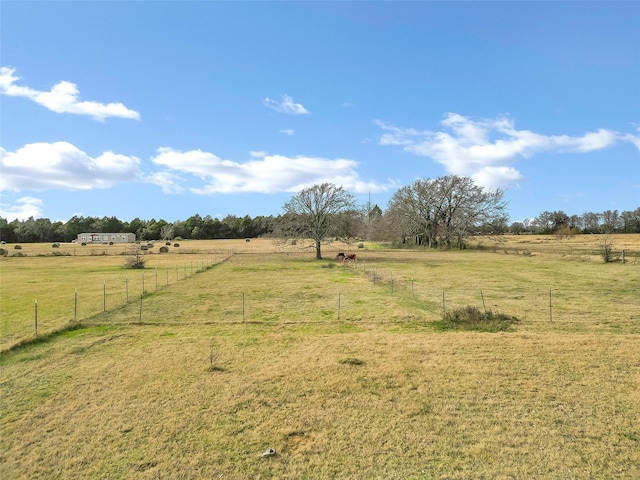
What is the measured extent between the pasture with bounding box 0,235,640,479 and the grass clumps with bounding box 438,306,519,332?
390 mm

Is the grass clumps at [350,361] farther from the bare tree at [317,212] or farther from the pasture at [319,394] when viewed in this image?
the bare tree at [317,212]

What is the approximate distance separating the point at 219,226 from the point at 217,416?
12701 cm

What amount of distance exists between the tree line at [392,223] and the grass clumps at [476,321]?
29570mm

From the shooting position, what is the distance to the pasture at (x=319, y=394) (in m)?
5.83

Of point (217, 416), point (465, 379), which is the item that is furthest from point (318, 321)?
point (217, 416)

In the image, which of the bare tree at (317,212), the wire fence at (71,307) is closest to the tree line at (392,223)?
the bare tree at (317,212)

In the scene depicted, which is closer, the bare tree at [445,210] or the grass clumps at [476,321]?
the grass clumps at [476,321]

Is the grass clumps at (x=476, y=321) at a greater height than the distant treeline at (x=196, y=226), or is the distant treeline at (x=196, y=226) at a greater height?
the distant treeline at (x=196, y=226)

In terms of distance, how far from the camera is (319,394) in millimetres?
8047

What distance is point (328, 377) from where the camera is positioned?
349 inches

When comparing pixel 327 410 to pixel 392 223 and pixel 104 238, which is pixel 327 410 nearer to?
pixel 392 223

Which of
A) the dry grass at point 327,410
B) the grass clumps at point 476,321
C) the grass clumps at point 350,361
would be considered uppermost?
the grass clumps at point 476,321

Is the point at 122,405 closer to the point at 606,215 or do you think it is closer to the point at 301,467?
the point at 301,467

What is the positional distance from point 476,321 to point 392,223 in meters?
58.3
